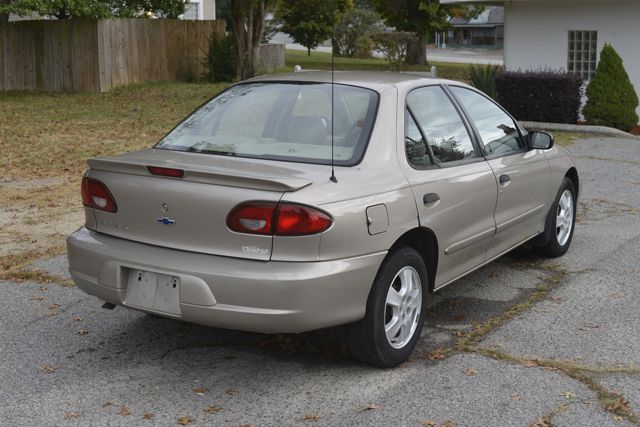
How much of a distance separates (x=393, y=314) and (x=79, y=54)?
21.4 meters

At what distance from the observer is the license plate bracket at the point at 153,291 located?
4.66 metres

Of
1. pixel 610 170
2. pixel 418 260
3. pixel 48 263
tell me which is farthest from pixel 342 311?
pixel 610 170

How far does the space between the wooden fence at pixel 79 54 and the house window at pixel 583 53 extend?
1210 centimetres

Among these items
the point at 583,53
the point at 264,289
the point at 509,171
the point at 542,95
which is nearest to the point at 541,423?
the point at 264,289

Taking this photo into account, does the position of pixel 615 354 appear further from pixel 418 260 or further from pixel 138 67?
pixel 138 67

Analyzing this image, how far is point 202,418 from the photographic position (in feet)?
14.5

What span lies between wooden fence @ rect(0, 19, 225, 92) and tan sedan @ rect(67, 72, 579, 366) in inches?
773

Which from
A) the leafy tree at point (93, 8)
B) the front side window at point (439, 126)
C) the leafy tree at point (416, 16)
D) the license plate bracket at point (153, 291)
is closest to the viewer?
the license plate bracket at point (153, 291)

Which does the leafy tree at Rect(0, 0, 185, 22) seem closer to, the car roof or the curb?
the curb

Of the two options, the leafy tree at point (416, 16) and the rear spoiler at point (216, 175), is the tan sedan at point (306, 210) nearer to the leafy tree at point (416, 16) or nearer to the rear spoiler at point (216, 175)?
the rear spoiler at point (216, 175)

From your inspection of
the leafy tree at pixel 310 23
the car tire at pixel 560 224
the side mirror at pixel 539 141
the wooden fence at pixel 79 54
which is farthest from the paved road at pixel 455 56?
the side mirror at pixel 539 141

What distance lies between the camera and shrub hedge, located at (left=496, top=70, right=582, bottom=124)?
17.8 meters

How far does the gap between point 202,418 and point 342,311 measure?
2.79ft

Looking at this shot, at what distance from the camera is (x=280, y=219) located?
14.7 ft
